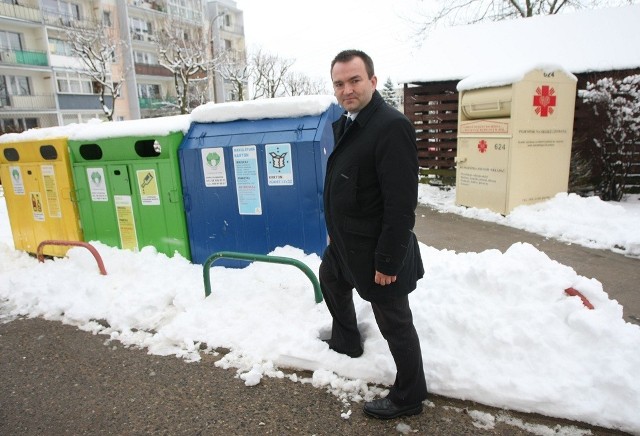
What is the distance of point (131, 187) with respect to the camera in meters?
4.63

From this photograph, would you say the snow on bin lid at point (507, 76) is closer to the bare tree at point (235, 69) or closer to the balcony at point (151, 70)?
the bare tree at point (235, 69)

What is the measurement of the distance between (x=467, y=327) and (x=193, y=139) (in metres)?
3.14

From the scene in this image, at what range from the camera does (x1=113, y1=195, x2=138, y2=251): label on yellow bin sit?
186 inches

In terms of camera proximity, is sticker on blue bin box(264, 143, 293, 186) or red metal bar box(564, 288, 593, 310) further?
sticker on blue bin box(264, 143, 293, 186)

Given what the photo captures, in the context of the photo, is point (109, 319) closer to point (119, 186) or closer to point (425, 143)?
point (119, 186)

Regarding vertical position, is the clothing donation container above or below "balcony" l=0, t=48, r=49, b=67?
below

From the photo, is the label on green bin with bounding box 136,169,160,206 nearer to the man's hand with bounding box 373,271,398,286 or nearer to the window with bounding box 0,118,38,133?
the man's hand with bounding box 373,271,398,286

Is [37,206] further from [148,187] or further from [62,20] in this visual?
[62,20]

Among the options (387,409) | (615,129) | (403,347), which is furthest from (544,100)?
(387,409)

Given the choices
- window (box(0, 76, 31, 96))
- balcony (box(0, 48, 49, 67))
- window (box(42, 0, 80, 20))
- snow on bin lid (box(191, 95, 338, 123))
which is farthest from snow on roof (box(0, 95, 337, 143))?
window (box(42, 0, 80, 20))

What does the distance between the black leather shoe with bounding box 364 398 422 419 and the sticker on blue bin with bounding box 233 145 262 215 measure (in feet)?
7.40

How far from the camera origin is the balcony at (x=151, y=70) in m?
32.0

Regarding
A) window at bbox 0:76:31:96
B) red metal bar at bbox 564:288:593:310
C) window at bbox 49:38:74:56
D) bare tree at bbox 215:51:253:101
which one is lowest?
red metal bar at bbox 564:288:593:310

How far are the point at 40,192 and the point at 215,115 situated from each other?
8.76ft
